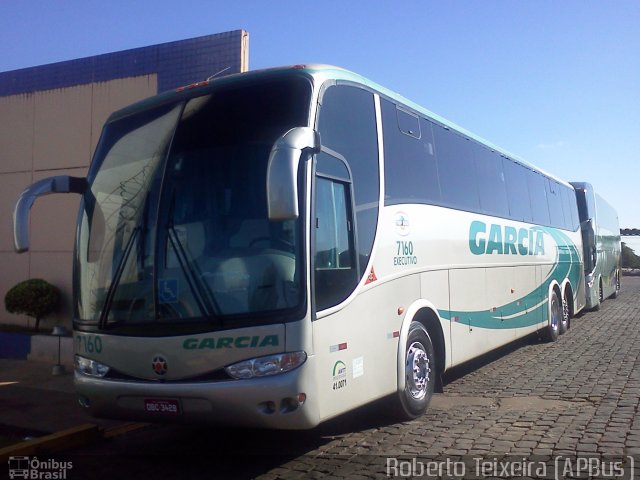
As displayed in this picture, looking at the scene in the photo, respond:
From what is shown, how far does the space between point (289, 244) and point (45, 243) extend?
31.7 feet

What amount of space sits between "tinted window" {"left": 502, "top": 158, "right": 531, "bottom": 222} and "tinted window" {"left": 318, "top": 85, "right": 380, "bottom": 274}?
5.67 m

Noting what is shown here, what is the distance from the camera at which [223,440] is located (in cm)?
709

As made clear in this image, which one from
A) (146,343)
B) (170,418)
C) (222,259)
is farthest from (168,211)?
(170,418)

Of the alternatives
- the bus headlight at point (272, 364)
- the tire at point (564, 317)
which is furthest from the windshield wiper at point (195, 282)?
the tire at point (564, 317)

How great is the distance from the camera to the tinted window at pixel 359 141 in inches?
244

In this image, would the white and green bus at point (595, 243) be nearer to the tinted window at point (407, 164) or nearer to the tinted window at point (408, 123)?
the tinted window at point (407, 164)

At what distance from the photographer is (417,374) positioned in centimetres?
739

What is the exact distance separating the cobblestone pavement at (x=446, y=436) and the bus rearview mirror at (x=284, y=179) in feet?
7.48

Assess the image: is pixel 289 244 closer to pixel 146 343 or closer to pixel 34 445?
pixel 146 343

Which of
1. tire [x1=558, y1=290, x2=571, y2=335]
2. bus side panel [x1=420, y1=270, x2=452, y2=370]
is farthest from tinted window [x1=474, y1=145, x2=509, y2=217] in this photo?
tire [x1=558, y1=290, x2=571, y2=335]

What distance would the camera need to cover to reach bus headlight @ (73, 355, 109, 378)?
6.04 metres

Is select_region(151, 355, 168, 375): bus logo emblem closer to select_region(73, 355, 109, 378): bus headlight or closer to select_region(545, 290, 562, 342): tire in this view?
select_region(73, 355, 109, 378): bus headlight

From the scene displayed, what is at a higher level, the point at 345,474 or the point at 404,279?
the point at 404,279

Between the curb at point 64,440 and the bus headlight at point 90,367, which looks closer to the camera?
the bus headlight at point 90,367
